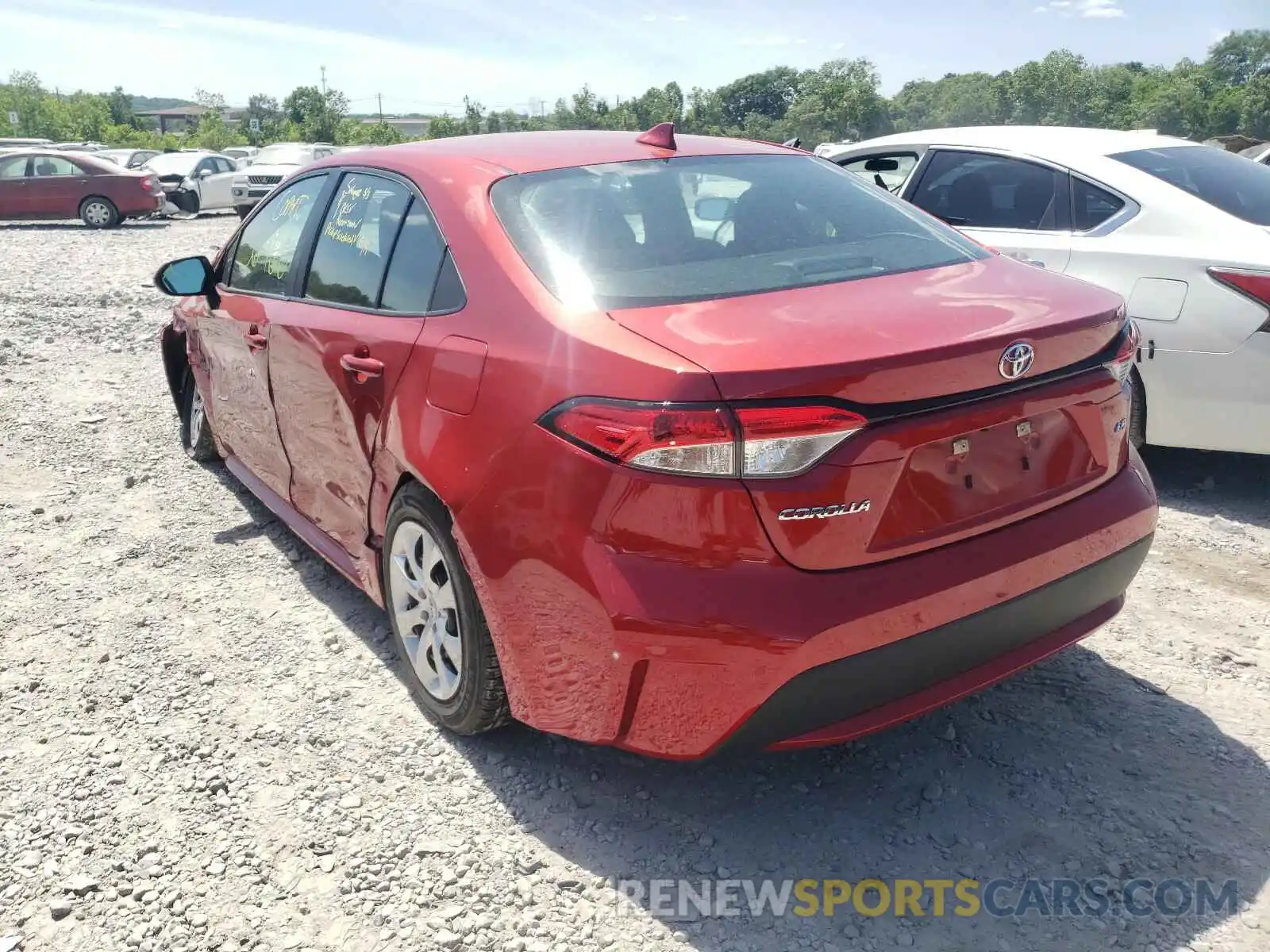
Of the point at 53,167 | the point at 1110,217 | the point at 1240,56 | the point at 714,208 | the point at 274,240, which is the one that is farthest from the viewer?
the point at 1240,56

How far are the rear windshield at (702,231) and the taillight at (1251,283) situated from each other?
1776 mm

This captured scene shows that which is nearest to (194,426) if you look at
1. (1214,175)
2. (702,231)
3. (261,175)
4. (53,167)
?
(702,231)

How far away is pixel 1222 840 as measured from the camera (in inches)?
96.3

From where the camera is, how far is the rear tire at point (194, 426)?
17.3ft

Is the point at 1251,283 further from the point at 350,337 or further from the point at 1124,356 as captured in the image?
the point at 350,337

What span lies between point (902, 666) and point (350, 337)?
188cm

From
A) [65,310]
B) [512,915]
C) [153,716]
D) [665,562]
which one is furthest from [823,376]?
[65,310]

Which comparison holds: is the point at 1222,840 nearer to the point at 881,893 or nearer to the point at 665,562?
the point at 881,893

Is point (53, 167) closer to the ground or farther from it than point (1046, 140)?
closer to the ground

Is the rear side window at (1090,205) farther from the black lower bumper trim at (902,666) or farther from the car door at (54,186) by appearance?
the car door at (54,186)

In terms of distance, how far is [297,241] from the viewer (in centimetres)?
373

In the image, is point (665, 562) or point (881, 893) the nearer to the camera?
point (665, 562)

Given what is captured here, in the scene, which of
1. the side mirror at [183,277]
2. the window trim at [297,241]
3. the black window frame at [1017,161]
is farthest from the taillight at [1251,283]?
the side mirror at [183,277]

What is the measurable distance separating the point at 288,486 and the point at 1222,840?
10.4 feet
